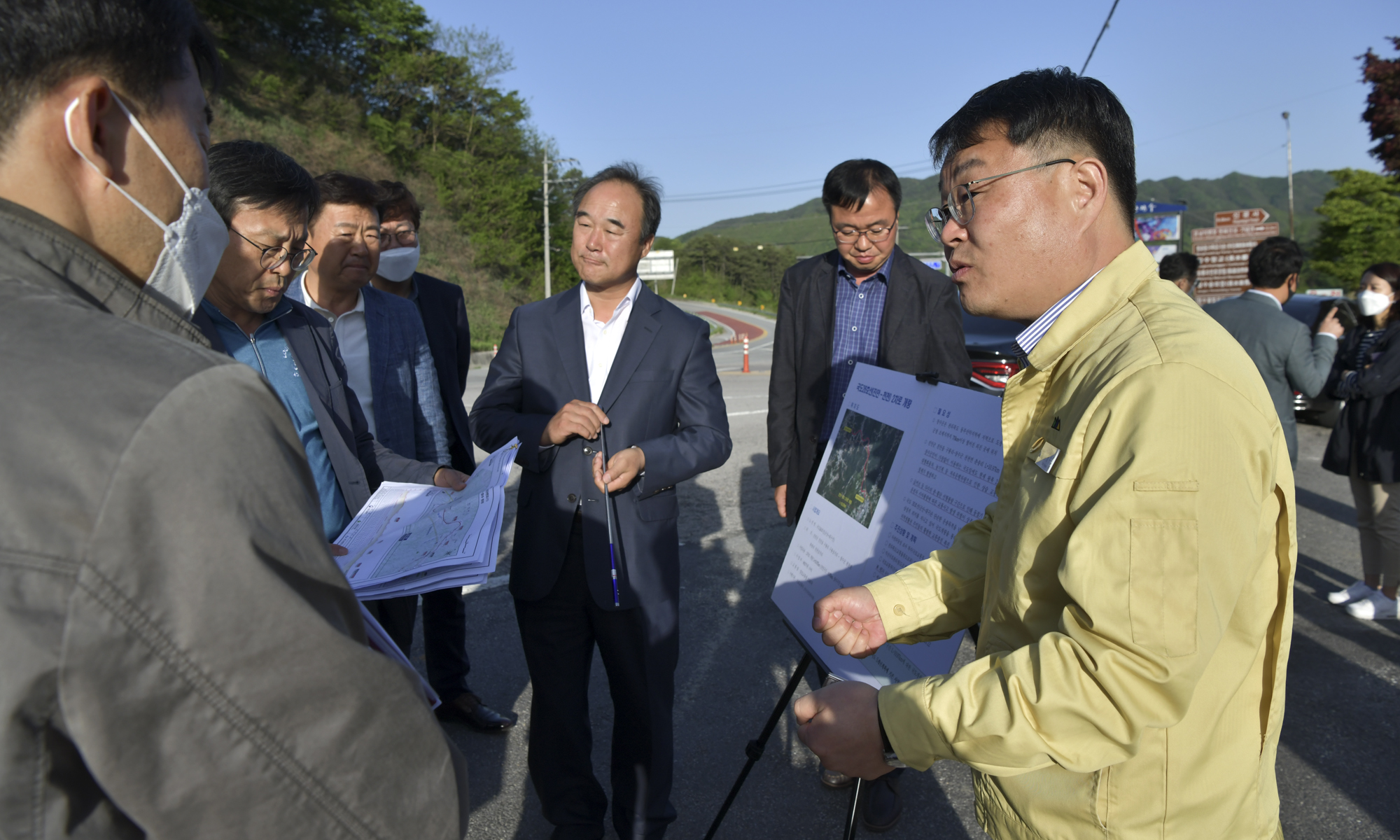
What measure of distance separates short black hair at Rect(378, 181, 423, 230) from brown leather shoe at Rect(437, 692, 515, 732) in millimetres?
2366

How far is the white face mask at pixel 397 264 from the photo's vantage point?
3807 millimetres

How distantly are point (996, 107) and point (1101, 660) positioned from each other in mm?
1007

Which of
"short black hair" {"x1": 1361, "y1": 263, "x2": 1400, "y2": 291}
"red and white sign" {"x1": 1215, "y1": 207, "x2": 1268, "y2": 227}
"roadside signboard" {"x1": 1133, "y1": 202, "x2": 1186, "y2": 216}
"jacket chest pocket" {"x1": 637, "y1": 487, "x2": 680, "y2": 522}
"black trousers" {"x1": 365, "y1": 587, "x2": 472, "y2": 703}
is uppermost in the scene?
"roadside signboard" {"x1": 1133, "y1": 202, "x2": 1186, "y2": 216}

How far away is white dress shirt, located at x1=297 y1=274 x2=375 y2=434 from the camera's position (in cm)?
320

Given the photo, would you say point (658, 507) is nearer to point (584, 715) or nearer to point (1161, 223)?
point (584, 715)

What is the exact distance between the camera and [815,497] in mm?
2660

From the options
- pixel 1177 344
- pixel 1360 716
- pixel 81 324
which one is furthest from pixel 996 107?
pixel 1360 716

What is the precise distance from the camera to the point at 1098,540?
108 centimetres

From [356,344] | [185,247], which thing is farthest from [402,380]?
[185,247]

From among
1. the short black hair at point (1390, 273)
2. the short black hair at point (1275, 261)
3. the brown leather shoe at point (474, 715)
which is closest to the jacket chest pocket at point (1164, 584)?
the brown leather shoe at point (474, 715)

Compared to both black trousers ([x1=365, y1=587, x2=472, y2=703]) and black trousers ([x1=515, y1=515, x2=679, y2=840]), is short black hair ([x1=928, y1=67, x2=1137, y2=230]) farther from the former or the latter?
black trousers ([x1=365, y1=587, x2=472, y2=703])

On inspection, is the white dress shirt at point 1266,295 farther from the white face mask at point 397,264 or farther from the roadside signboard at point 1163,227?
the roadside signboard at point 1163,227

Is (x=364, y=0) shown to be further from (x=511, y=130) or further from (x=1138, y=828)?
(x=1138, y=828)

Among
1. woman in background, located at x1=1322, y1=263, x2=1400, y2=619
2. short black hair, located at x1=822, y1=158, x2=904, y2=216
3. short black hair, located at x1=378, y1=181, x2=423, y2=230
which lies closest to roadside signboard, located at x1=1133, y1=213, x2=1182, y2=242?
woman in background, located at x1=1322, y1=263, x2=1400, y2=619
